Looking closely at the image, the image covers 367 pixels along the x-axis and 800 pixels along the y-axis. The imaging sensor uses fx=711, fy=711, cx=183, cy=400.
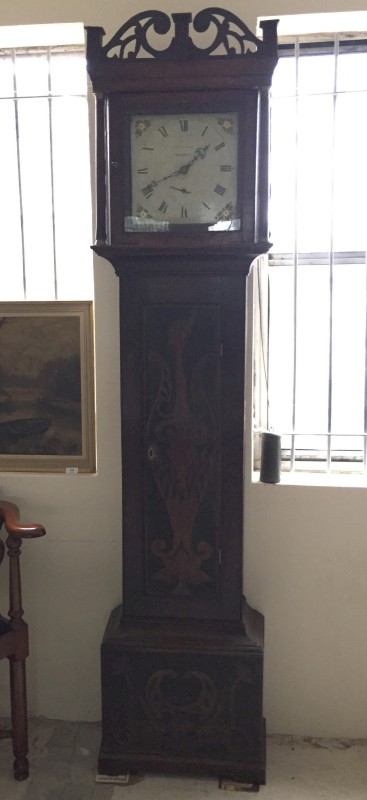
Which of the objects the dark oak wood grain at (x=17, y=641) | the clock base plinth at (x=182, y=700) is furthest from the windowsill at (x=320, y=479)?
the dark oak wood grain at (x=17, y=641)

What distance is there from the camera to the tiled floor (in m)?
2.03

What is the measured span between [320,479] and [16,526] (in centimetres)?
98

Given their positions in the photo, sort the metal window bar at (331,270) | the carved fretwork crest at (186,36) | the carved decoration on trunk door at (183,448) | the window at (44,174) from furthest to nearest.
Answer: the window at (44,174)
the metal window bar at (331,270)
the carved decoration on trunk door at (183,448)
the carved fretwork crest at (186,36)

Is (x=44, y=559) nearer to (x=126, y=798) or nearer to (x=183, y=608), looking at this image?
(x=183, y=608)

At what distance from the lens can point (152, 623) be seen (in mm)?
2084

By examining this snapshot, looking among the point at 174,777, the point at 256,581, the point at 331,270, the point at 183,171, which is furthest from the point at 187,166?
the point at 174,777

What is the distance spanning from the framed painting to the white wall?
0.20 ft

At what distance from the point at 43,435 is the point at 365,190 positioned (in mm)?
1324

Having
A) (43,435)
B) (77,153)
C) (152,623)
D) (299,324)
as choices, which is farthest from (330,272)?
(152,623)

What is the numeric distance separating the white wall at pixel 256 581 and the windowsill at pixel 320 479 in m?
0.02

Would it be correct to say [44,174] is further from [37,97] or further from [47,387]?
[47,387]

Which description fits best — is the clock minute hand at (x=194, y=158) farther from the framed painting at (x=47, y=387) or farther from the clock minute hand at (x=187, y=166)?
the framed painting at (x=47, y=387)

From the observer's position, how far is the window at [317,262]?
7.47 feet

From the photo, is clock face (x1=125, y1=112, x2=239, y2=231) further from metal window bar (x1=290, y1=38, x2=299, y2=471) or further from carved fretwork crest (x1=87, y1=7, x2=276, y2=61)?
metal window bar (x1=290, y1=38, x2=299, y2=471)
